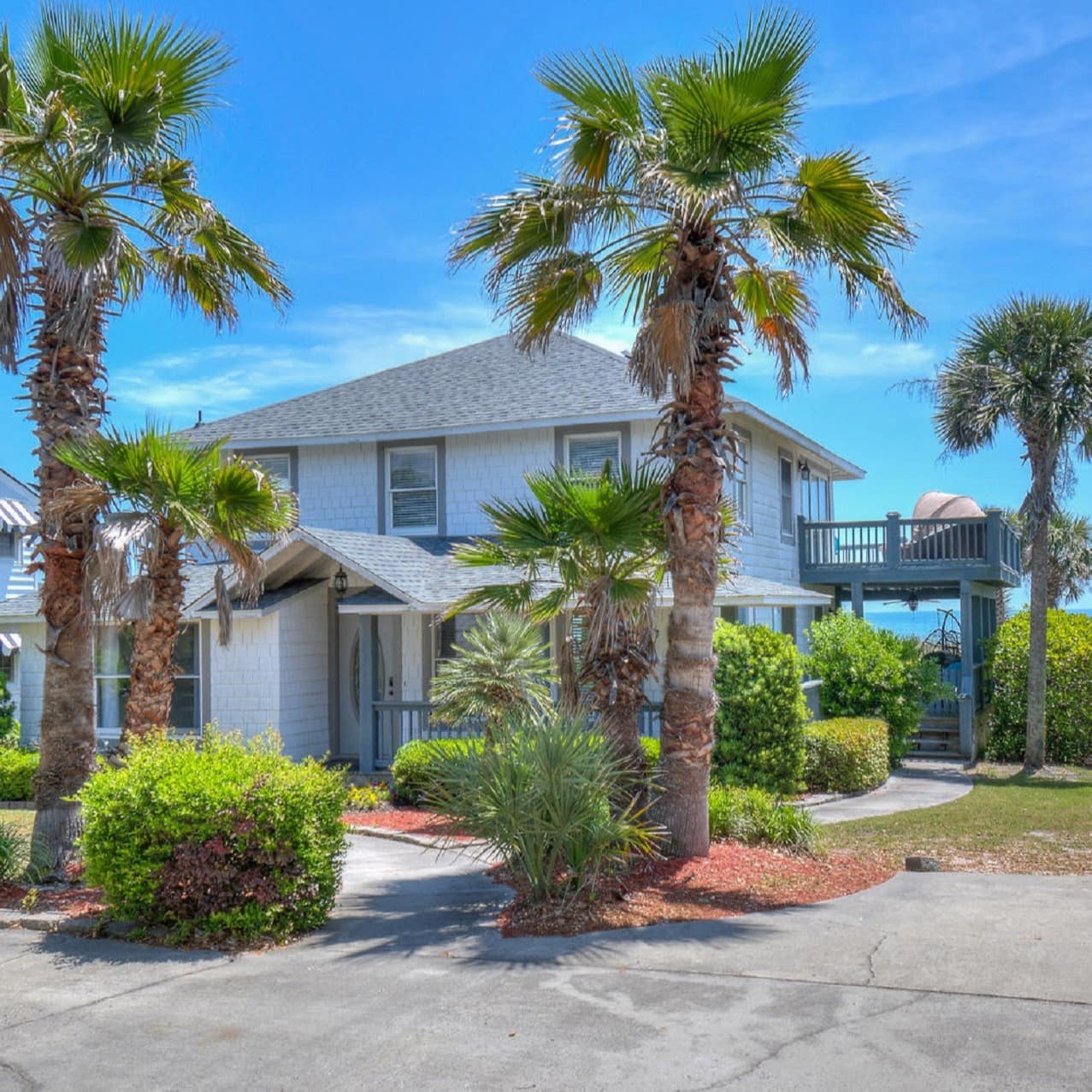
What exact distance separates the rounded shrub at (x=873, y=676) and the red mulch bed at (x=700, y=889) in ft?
31.1

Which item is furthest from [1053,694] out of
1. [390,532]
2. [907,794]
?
[390,532]

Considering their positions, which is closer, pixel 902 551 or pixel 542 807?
pixel 542 807

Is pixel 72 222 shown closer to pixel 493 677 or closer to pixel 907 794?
pixel 493 677

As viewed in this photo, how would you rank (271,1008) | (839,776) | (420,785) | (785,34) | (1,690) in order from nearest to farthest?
(271,1008)
(785,34)
(420,785)
(839,776)
(1,690)

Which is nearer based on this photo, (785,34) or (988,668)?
(785,34)

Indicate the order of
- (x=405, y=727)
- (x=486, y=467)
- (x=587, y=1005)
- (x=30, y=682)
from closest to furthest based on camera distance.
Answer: (x=587, y=1005) → (x=405, y=727) → (x=486, y=467) → (x=30, y=682)

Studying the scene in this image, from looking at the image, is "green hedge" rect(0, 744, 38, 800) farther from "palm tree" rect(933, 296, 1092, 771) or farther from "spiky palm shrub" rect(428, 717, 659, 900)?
"palm tree" rect(933, 296, 1092, 771)

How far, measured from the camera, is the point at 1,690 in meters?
21.6

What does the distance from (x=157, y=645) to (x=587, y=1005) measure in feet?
19.7

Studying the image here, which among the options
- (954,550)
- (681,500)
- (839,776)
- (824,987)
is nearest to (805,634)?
(954,550)

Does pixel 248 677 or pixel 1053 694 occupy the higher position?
pixel 248 677

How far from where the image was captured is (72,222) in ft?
34.5

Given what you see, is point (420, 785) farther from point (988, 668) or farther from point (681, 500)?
point (988, 668)

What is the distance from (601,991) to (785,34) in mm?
7806
